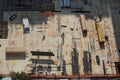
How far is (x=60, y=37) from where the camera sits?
53.0 m

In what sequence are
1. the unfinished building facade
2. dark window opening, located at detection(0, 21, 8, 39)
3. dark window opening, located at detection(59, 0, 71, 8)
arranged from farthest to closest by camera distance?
dark window opening, located at detection(59, 0, 71, 8)
dark window opening, located at detection(0, 21, 8, 39)
the unfinished building facade

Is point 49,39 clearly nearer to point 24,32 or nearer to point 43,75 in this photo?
point 24,32

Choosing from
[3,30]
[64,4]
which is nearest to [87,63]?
[64,4]

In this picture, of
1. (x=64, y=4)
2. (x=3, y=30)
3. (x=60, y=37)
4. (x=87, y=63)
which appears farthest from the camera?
(x=64, y=4)

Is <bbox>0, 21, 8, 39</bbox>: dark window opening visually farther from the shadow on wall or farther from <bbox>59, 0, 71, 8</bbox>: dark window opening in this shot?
the shadow on wall

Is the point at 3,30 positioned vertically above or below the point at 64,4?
below

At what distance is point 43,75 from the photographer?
47.5 m

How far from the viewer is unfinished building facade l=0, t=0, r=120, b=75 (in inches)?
1994

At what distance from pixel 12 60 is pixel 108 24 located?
15807 millimetres

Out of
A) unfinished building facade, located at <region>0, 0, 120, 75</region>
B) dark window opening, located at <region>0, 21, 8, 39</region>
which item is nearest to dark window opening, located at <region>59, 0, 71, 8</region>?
unfinished building facade, located at <region>0, 0, 120, 75</region>

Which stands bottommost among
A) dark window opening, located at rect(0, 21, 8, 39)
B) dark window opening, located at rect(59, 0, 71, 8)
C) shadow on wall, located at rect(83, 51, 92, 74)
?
shadow on wall, located at rect(83, 51, 92, 74)

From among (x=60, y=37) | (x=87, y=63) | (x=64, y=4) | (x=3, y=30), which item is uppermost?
(x=64, y=4)

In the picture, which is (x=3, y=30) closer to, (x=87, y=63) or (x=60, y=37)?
(x=60, y=37)

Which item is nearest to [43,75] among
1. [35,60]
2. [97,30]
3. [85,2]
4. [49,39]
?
[35,60]
